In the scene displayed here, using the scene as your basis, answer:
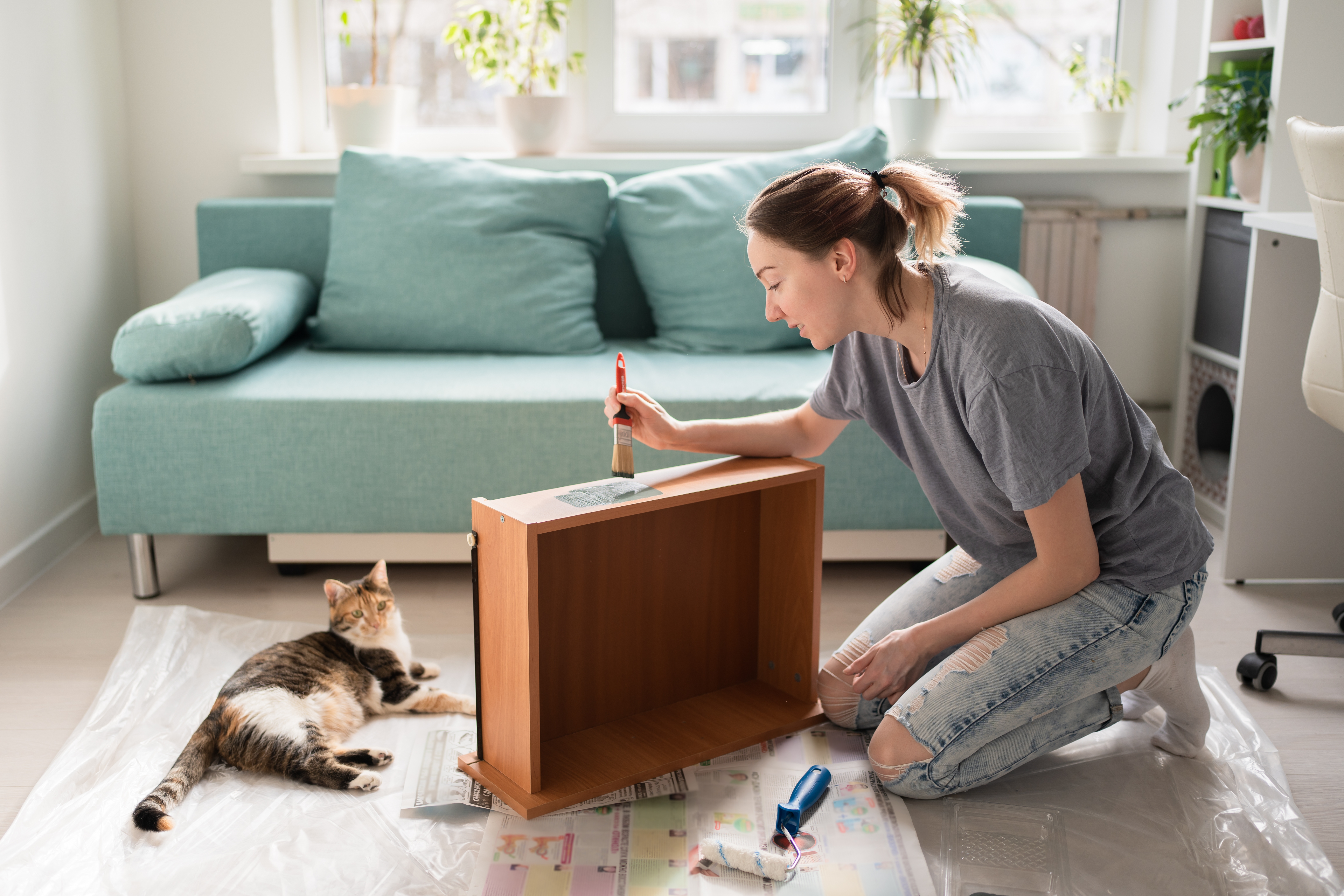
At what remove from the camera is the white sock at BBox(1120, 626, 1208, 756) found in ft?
5.49

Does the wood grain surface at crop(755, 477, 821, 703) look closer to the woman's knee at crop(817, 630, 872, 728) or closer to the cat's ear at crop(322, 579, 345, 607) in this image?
the woman's knee at crop(817, 630, 872, 728)

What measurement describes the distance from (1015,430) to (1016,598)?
0.25 m

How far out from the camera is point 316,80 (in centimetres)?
321

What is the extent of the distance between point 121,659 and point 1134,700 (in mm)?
1721

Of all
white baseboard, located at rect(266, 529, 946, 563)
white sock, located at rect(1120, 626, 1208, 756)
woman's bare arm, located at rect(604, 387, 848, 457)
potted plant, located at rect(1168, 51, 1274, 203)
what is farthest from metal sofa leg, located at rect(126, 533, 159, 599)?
potted plant, located at rect(1168, 51, 1274, 203)

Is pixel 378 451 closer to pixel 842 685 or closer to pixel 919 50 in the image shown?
pixel 842 685

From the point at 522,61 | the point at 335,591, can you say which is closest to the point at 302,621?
the point at 335,591

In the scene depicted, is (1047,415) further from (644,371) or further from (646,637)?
(644,371)

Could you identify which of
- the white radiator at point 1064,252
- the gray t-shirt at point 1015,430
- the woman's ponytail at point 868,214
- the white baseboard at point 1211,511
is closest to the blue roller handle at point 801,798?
the gray t-shirt at point 1015,430

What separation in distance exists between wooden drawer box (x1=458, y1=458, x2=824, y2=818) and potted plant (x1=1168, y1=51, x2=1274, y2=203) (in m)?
1.55

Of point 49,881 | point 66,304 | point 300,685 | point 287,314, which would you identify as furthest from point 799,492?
point 66,304

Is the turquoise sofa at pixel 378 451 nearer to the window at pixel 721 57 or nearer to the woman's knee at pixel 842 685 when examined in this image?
the woman's knee at pixel 842 685

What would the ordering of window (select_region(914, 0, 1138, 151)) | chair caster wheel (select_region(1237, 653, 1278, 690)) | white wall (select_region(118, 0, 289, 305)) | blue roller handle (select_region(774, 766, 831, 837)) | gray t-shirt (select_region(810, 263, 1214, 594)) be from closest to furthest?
1. gray t-shirt (select_region(810, 263, 1214, 594))
2. blue roller handle (select_region(774, 766, 831, 837))
3. chair caster wheel (select_region(1237, 653, 1278, 690))
4. white wall (select_region(118, 0, 289, 305))
5. window (select_region(914, 0, 1138, 151))

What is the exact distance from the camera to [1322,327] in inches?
76.1
